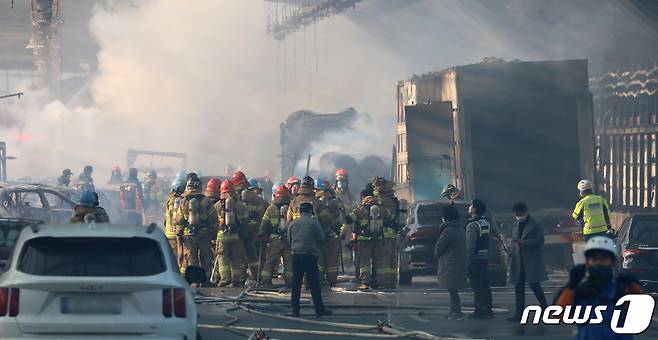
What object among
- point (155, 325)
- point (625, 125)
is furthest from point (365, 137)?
point (155, 325)

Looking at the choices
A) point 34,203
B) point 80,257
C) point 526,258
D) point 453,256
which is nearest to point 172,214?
point 453,256

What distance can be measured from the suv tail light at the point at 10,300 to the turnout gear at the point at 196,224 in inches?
458

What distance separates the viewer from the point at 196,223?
2202 cm

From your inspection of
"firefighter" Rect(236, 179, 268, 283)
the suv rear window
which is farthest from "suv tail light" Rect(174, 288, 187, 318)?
"firefighter" Rect(236, 179, 268, 283)

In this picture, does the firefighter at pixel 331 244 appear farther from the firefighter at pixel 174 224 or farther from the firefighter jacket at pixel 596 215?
the firefighter jacket at pixel 596 215

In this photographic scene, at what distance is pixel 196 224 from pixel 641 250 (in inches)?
274

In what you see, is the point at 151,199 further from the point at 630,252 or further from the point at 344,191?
the point at 630,252

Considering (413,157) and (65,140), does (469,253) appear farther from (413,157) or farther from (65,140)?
(65,140)

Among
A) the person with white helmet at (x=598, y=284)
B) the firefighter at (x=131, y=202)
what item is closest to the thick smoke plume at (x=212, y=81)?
the firefighter at (x=131, y=202)

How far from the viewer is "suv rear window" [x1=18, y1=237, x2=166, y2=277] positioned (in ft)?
34.2

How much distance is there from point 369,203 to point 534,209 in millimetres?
4957

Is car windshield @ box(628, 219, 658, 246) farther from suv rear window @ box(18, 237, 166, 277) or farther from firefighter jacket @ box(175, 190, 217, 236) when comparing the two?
suv rear window @ box(18, 237, 166, 277)

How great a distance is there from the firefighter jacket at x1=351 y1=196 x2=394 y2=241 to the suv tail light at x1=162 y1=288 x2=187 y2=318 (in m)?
11.1

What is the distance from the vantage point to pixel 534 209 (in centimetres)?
2559
